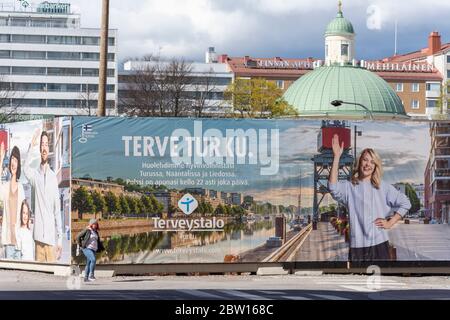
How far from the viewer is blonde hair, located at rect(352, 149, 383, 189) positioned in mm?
28391

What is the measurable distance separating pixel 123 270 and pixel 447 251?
824 centimetres

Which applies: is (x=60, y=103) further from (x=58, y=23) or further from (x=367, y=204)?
(x=367, y=204)

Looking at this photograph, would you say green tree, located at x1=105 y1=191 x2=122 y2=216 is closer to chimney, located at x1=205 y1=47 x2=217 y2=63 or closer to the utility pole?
the utility pole

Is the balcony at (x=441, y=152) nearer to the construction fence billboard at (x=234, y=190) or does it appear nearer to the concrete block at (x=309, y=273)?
the construction fence billboard at (x=234, y=190)

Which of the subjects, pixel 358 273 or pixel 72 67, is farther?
pixel 72 67

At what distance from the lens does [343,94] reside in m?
112

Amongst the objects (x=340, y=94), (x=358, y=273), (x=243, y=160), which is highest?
(x=340, y=94)

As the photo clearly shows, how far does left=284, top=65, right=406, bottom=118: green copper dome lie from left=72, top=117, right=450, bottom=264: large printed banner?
78020mm

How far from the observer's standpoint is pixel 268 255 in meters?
28.1

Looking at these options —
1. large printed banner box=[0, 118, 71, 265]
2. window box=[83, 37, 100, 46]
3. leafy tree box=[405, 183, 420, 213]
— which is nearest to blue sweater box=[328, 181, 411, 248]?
leafy tree box=[405, 183, 420, 213]

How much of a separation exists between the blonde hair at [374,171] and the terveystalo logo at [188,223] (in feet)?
11.7
